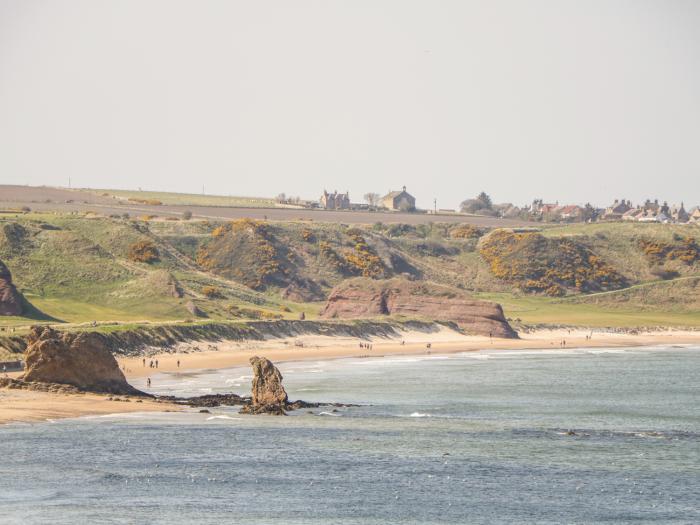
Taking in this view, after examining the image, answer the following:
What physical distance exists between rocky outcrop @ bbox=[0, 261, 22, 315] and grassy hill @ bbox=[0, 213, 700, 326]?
137cm

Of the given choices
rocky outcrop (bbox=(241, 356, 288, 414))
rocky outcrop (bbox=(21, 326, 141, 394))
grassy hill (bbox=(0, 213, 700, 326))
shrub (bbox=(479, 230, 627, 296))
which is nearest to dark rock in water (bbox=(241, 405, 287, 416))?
rocky outcrop (bbox=(241, 356, 288, 414))

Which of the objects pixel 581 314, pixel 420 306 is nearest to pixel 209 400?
pixel 420 306

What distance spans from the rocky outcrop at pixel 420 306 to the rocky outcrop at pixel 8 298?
36.0 meters

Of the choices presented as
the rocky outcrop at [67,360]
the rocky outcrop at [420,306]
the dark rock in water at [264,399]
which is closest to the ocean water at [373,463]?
the dark rock in water at [264,399]

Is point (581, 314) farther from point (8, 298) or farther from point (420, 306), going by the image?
point (8, 298)

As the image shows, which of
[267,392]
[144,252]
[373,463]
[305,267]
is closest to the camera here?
[373,463]

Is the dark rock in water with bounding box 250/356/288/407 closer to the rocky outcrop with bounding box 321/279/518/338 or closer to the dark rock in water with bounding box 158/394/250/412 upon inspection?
the dark rock in water with bounding box 158/394/250/412

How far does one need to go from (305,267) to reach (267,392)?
331 feet

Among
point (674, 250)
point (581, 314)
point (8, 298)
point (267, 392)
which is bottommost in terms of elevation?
point (267, 392)

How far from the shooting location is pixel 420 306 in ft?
403

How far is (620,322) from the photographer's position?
463ft

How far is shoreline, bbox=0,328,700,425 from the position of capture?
55.1 m

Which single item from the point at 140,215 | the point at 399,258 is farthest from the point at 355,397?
the point at 140,215

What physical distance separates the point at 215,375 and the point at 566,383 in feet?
77.9
